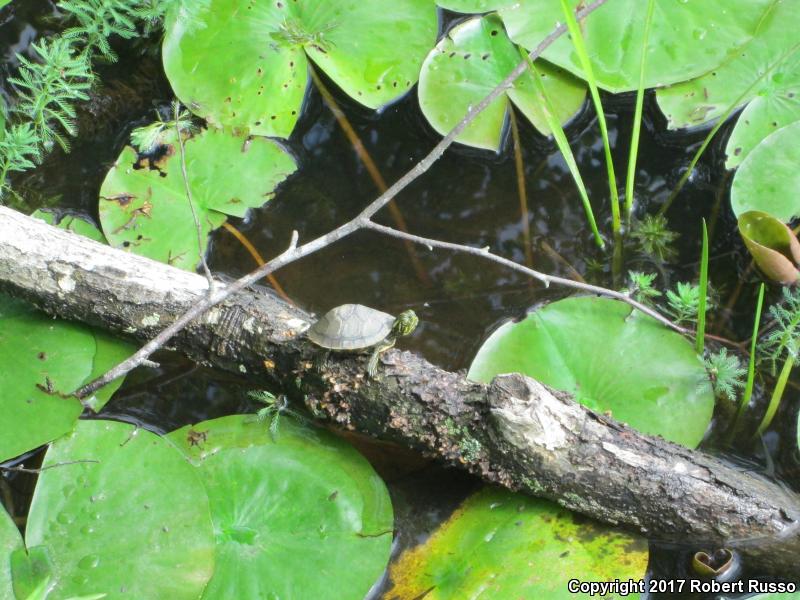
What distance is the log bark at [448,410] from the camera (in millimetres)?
2207

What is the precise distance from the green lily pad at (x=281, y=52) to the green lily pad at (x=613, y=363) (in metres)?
1.27

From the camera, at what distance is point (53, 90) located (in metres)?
2.92

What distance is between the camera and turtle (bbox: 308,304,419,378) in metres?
2.20

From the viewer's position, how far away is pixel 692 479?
2.21m

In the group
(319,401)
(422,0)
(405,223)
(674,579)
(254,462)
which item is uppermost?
(422,0)

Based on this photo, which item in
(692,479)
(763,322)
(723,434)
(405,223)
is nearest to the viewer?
(692,479)

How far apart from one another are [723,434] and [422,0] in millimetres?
2234

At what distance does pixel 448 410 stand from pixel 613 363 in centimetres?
68

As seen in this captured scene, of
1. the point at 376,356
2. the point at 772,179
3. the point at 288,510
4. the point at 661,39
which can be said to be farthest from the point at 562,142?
the point at 288,510

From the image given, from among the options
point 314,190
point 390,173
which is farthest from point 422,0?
point 314,190

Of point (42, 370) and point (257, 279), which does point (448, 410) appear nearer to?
point (257, 279)

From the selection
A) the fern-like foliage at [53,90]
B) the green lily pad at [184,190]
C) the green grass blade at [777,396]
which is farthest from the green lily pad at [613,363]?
the fern-like foliage at [53,90]

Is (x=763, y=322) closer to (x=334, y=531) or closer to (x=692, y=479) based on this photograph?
(x=692, y=479)

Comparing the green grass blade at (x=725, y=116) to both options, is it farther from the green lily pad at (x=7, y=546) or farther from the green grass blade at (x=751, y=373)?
the green lily pad at (x=7, y=546)
